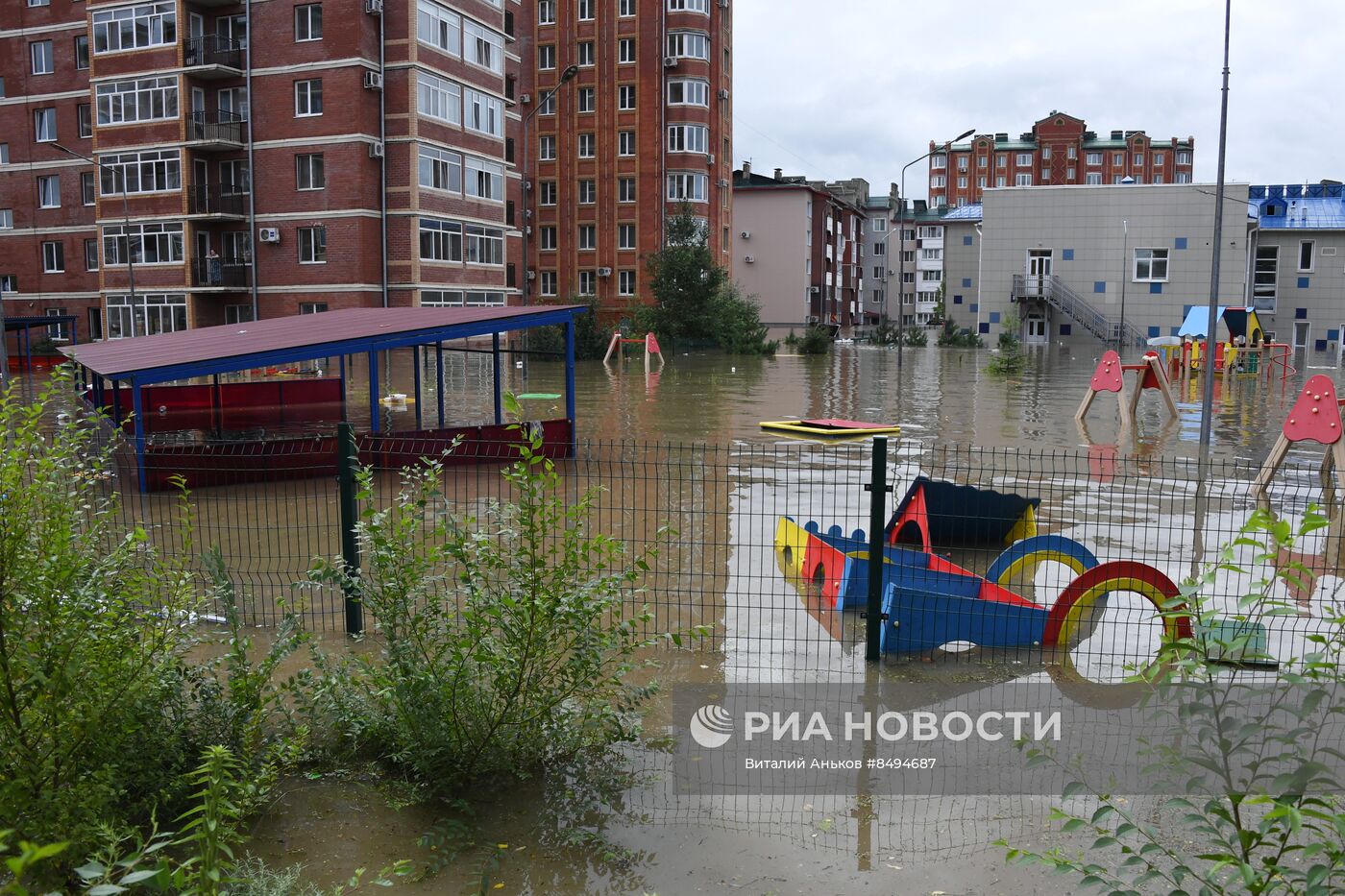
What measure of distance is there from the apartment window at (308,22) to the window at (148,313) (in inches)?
465

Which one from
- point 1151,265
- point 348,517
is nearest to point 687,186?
point 1151,265

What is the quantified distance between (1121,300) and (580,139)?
104ft

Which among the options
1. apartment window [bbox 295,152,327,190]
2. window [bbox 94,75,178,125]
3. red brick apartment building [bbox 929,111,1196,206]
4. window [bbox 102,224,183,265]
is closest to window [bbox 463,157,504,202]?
apartment window [bbox 295,152,327,190]

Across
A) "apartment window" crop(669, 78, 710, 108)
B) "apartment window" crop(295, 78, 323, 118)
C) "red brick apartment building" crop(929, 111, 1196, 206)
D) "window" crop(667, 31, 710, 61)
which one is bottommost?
"apartment window" crop(295, 78, 323, 118)

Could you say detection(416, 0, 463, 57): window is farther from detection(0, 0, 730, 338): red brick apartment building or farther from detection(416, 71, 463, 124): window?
detection(416, 71, 463, 124): window

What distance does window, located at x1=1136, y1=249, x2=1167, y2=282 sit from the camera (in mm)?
62750

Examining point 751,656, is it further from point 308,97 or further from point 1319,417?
point 308,97

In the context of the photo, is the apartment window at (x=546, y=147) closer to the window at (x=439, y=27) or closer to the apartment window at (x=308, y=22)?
the window at (x=439, y=27)

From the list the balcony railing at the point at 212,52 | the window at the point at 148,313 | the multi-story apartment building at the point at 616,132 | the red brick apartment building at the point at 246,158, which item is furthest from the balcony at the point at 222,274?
the multi-story apartment building at the point at 616,132

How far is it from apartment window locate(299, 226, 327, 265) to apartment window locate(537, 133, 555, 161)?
23027mm

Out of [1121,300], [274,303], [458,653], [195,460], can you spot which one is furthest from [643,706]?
[1121,300]

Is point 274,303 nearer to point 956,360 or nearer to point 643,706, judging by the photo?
point 956,360

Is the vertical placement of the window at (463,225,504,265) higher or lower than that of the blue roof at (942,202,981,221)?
lower

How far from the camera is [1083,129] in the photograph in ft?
396
